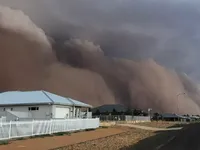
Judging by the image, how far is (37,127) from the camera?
31.9 m

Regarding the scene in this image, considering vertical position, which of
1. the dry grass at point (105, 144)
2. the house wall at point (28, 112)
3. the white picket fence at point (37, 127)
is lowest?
the dry grass at point (105, 144)

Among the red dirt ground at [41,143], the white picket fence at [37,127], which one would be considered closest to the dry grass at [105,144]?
the red dirt ground at [41,143]

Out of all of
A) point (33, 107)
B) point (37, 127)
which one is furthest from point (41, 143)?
point (33, 107)

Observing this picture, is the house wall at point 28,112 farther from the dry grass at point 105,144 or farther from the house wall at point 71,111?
the dry grass at point 105,144

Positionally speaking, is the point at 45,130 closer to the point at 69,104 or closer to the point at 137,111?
the point at 69,104

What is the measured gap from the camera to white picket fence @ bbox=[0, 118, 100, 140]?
25964mm

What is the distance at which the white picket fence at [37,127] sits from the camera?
2596 centimetres

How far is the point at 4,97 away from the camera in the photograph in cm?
5991

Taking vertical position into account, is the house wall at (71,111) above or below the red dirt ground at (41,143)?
above

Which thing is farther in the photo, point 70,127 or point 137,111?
point 137,111

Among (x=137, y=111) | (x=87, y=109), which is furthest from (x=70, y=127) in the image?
(x=137, y=111)

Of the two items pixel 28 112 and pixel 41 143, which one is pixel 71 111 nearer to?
pixel 28 112

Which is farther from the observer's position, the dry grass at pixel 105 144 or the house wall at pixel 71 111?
the house wall at pixel 71 111

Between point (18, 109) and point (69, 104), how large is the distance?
860cm
